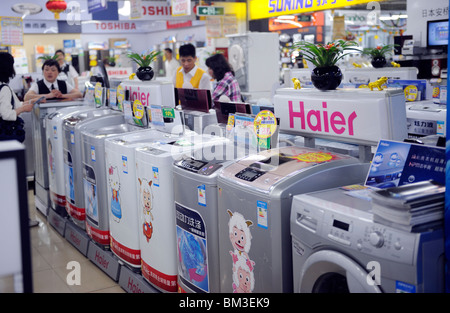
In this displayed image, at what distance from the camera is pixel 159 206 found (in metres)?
3.48

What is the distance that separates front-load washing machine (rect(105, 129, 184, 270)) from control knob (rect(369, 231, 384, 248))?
7.03 ft

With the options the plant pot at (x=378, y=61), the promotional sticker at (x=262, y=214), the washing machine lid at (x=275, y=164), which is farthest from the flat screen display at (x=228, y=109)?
the plant pot at (x=378, y=61)

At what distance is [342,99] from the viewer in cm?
284

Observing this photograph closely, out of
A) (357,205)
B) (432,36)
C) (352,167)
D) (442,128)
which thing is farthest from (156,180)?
(432,36)

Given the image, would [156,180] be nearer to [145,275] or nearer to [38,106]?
[145,275]

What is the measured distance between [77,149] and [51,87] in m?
2.09

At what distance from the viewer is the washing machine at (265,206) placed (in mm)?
2541

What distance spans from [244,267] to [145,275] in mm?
1245

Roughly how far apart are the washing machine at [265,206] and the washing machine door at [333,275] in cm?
20

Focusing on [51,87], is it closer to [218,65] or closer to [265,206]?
[218,65]

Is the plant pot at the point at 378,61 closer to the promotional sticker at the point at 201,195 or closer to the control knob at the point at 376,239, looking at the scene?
the promotional sticker at the point at 201,195

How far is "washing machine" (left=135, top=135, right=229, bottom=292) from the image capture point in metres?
3.43

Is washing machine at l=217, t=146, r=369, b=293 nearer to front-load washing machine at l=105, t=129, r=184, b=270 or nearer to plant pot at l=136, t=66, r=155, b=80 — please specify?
front-load washing machine at l=105, t=129, r=184, b=270

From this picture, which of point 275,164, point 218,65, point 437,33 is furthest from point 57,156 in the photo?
point 437,33
